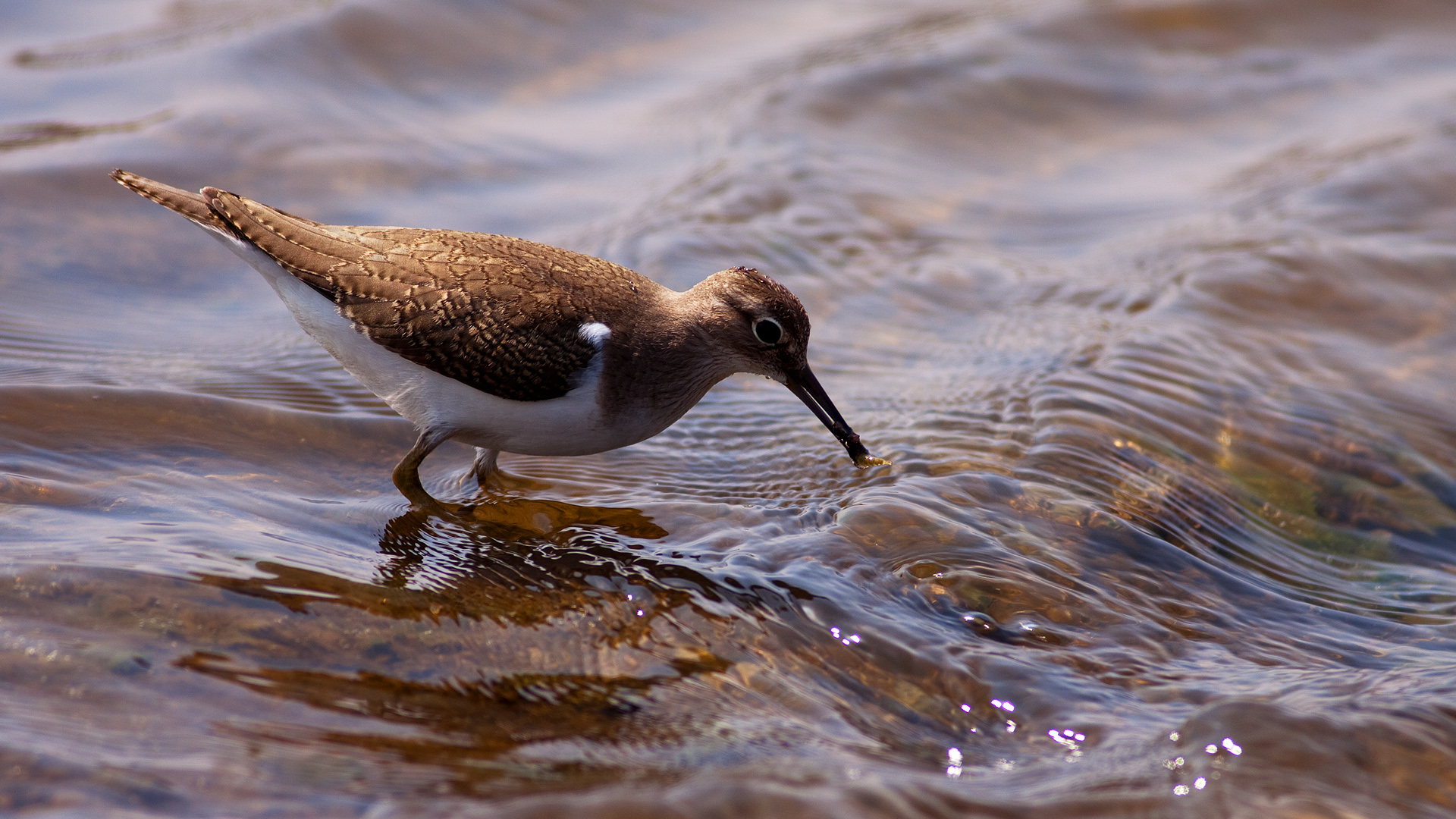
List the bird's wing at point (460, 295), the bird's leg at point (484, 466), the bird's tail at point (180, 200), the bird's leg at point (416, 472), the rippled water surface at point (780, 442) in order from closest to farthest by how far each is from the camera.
A: the rippled water surface at point (780, 442) < the bird's wing at point (460, 295) < the bird's leg at point (416, 472) < the bird's tail at point (180, 200) < the bird's leg at point (484, 466)

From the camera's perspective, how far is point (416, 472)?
681cm

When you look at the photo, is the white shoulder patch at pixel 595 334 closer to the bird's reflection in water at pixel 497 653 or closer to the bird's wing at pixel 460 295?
the bird's wing at pixel 460 295

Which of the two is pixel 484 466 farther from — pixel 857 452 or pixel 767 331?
pixel 857 452

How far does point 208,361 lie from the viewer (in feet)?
27.0

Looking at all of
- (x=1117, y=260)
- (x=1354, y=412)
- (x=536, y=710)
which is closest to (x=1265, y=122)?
(x=1117, y=260)

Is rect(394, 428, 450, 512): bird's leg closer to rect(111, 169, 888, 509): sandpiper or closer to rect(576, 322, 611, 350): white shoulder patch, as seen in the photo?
rect(111, 169, 888, 509): sandpiper

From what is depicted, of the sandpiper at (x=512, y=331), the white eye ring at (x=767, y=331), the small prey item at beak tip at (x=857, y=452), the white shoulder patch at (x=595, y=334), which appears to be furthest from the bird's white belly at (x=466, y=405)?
the small prey item at beak tip at (x=857, y=452)

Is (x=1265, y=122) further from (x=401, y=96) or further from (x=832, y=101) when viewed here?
(x=401, y=96)

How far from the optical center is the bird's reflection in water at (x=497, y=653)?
454cm

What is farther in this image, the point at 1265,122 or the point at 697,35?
the point at 697,35

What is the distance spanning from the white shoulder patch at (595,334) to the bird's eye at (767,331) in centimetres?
85

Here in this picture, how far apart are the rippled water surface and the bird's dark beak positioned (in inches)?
8.3

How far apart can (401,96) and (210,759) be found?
9547mm

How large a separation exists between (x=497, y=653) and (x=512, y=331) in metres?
1.98
